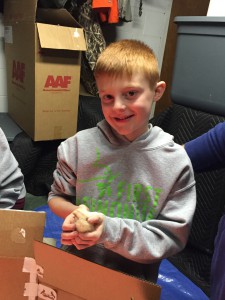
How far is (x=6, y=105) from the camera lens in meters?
2.38

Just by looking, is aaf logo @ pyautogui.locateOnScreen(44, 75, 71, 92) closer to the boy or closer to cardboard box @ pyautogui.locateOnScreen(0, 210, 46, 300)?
the boy

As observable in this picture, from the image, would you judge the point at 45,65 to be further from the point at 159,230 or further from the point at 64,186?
the point at 159,230

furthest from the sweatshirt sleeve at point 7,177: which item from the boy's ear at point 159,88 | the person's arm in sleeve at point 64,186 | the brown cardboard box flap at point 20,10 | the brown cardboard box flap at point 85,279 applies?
the brown cardboard box flap at point 20,10

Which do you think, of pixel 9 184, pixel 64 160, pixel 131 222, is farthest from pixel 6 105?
pixel 131 222

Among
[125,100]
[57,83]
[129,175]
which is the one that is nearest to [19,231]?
[129,175]

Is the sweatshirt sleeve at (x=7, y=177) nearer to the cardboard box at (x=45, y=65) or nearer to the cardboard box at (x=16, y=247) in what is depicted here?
the cardboard box at (x=16, y=247)

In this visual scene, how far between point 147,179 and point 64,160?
0.75 feet

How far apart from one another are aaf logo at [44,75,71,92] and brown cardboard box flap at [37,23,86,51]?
7.0 inches

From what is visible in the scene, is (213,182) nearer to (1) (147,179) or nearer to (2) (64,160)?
(1) (147,179)

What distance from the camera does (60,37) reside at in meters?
1.75

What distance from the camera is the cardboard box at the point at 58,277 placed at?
66cm

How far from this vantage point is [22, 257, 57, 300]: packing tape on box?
75 centimetres

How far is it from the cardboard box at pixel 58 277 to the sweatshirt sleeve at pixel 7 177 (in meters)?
0.37

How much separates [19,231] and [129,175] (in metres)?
0.32
